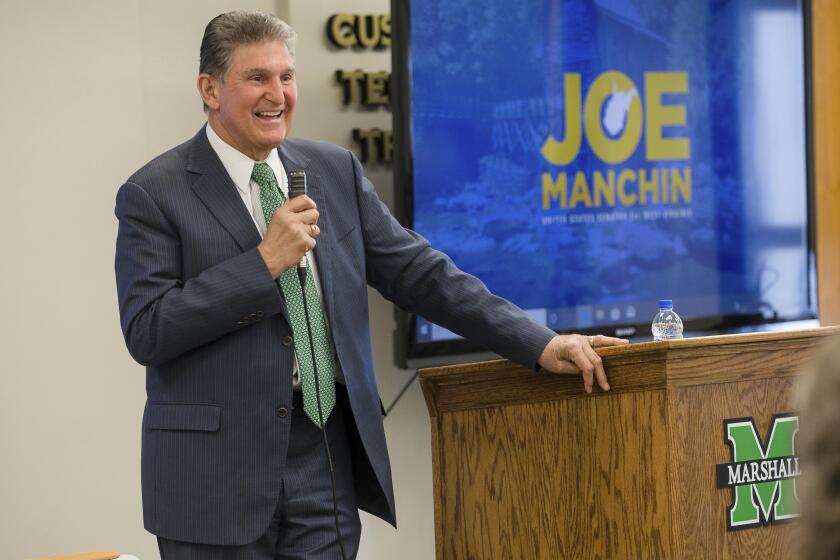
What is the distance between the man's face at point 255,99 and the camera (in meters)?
2.33

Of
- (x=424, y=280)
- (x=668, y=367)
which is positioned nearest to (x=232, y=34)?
(x=424, y=280)

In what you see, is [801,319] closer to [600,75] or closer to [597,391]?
[600,75]

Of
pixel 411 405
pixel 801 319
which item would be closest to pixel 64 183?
pixel 411 405

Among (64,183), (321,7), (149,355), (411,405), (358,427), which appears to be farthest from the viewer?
(411,405)

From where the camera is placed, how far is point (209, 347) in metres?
2.25

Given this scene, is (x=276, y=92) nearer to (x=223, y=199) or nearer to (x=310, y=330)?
(x=223, y=199)

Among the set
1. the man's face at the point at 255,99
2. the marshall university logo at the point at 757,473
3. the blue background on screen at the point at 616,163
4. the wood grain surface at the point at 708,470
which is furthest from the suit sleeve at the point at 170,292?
the blue background on screen at the point at 616,163

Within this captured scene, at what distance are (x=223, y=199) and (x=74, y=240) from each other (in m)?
1.54

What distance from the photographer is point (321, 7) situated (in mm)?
3947

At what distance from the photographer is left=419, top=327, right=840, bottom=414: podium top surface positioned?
207 cm

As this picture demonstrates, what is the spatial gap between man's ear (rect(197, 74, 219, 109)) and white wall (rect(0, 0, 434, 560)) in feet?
4.67

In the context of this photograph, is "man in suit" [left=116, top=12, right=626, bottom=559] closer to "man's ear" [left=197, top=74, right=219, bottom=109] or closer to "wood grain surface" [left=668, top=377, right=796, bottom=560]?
"man's ear" [left=197, top=74, right=219, bottom=109]

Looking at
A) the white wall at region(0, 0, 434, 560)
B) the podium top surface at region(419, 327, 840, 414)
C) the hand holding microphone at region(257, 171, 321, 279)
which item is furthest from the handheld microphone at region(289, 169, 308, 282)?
the white wall at region(0, 0, 434, 560)

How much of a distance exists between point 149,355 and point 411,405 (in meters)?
2.12
